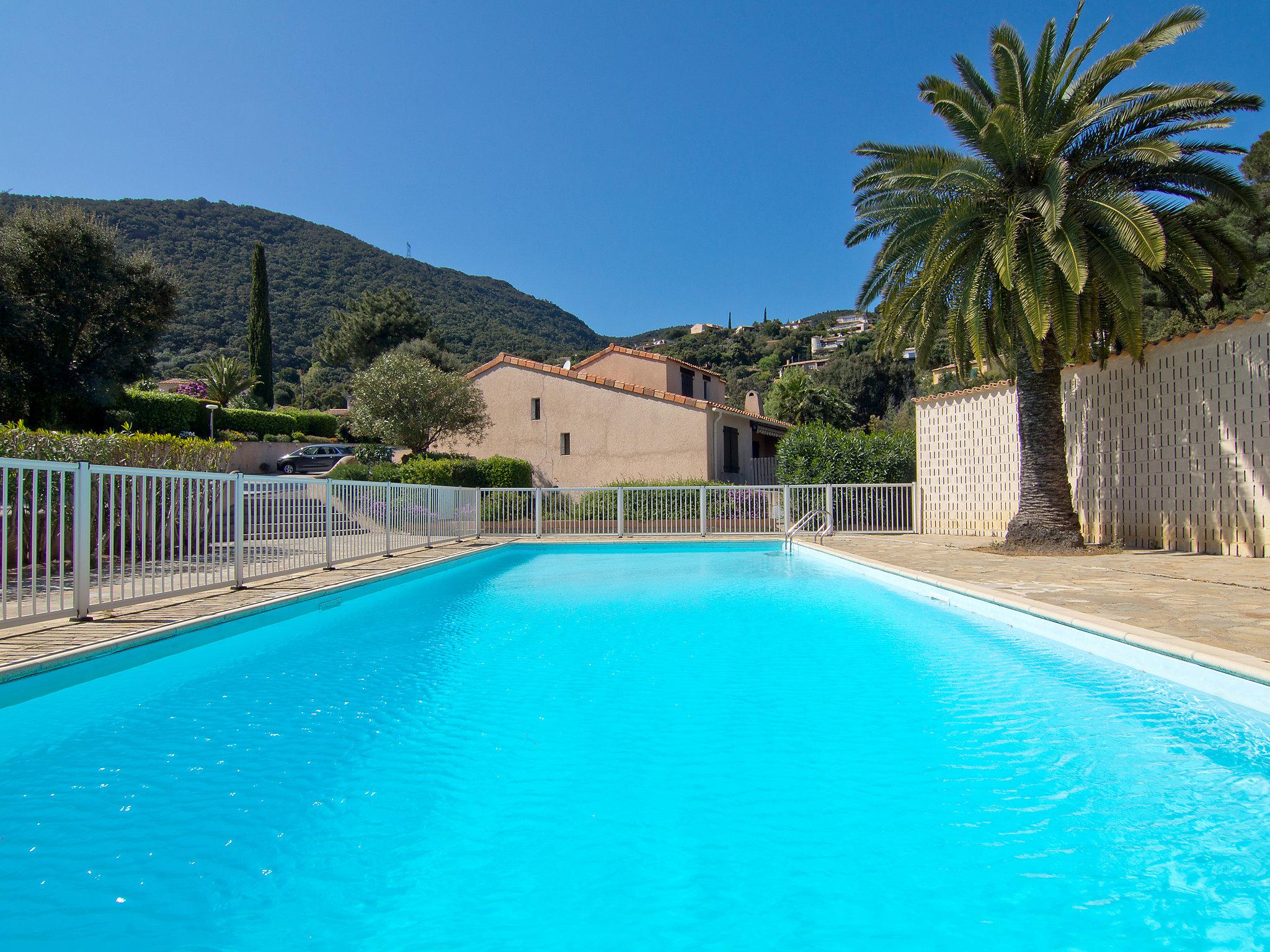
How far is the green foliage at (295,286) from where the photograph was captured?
184 feet

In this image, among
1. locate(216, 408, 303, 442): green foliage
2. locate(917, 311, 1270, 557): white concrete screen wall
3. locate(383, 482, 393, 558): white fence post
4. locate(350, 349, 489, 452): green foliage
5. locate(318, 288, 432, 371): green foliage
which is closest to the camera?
locate(917, 311, 1270, 557): white concrete screen wall

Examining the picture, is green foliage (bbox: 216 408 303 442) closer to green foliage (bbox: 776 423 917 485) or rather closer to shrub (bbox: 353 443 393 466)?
shrub (bbox: 353 443 393 466)

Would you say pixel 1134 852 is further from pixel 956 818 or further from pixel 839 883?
pixel 839 883

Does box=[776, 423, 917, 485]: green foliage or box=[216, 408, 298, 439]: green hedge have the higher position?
box=[216, 408, 298, 439]: green hedge

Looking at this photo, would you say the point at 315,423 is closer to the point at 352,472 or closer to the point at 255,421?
the point at 255,421

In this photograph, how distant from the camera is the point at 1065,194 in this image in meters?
10.9

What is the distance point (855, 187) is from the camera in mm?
13633

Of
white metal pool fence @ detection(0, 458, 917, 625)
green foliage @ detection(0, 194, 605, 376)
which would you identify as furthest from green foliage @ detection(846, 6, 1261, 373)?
green foliage @ detection(0, 194, 605, 376)

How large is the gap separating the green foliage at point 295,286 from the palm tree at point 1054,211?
44309 millimetres

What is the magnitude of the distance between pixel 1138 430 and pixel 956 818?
12.4 m

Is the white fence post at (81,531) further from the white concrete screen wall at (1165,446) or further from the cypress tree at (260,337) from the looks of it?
the cypress tree at (260,337)

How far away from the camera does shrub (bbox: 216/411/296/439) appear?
32656mm

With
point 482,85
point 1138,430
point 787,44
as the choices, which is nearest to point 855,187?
point 787,44

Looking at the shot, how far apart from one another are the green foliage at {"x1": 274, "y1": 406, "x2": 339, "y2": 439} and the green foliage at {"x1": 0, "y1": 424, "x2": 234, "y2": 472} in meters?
23.9
